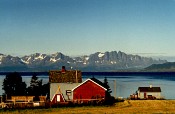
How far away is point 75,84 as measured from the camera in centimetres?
6969

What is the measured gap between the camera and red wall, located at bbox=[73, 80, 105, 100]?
2699 inches

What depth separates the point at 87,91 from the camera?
68562mm

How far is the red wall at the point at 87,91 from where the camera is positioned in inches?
2699

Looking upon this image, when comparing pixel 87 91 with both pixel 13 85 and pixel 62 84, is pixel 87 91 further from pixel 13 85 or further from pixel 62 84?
pixel 13 85

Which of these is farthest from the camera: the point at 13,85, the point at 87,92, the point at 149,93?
the point at 149,93

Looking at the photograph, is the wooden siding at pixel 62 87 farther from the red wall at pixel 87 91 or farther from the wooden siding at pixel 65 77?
the red wall at pixel 87 91

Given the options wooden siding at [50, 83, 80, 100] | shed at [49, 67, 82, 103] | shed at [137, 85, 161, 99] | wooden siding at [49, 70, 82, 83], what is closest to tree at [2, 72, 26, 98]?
wooden siding at [49, 70, 82, 83]

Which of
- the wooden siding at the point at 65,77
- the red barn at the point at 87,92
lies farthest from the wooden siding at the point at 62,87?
the red barn at the point at 87,92

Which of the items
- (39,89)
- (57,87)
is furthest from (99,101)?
(39,89)

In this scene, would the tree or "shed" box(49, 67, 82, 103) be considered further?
the tree

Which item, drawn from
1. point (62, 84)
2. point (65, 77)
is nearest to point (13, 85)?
point (65, 77)

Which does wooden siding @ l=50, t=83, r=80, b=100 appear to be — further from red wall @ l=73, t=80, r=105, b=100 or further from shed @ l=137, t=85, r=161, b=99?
shed @ l=137, t=85, r=161, b=99

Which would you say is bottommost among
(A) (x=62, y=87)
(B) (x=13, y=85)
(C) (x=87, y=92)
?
(C) (x=87, y=92)

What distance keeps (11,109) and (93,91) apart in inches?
672
